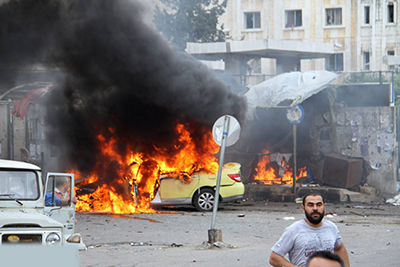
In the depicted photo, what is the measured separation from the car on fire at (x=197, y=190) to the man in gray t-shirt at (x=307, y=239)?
34.9 feet

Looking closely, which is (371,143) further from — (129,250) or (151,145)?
(129,250)

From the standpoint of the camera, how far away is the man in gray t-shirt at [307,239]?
182 inches

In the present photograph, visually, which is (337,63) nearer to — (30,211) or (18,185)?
(18,185)

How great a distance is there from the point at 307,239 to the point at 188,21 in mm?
33771

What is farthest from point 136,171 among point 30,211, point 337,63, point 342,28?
point 342,28

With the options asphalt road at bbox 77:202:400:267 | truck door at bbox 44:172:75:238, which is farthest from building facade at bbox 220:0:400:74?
truck door at bbox 44:172:75:238

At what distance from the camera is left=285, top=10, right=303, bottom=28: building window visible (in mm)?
44781

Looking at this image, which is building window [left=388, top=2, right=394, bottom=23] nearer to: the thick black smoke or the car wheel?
the thick black smoke

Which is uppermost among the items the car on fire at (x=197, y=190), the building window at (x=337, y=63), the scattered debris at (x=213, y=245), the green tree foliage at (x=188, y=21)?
the green tree foliage at (x=188, y=21)

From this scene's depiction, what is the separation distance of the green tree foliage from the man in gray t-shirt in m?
32.9

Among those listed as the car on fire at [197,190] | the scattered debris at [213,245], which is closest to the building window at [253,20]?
the car on fire at [197,190]

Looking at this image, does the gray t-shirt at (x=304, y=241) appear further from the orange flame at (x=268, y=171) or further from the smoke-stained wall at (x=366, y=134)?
the orange flame at (x=268, y=171)

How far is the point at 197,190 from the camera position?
614 inches

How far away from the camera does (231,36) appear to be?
43.2m
